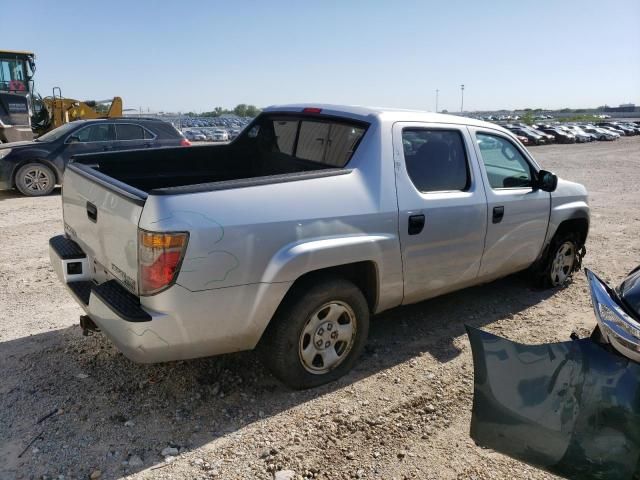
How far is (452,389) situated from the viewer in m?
3.60

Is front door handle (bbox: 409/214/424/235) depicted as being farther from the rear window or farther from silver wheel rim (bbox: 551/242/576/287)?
the rear window

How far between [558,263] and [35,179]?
967 cm

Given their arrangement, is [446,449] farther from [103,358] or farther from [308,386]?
[103,358]

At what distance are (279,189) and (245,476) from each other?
1.57m

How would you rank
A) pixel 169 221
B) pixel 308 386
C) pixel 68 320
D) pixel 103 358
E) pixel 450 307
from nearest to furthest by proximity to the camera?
1. pixel 169 221
2. pixel 308 386
3. pixel 103 358
4. pixel 68 320
5. pixel 450 307

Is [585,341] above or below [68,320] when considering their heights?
above

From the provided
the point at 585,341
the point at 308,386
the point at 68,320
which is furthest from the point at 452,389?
the point at 68,320

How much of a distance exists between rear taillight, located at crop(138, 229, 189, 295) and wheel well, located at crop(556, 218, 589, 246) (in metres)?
4.05

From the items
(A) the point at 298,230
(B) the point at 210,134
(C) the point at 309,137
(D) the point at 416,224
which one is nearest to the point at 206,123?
(B) the point at 210,134

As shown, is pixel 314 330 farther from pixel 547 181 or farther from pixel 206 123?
pixel 206 123

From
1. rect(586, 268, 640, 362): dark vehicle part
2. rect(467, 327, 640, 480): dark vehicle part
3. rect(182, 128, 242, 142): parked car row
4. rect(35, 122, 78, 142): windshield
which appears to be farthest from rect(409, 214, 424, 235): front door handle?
rect(182, 128, 242, 142): parked car row

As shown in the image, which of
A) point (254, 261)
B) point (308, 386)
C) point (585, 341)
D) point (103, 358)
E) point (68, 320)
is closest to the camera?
point (585, 341)

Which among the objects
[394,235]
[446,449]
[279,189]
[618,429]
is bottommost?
[446,449]

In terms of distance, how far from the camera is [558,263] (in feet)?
18.0
